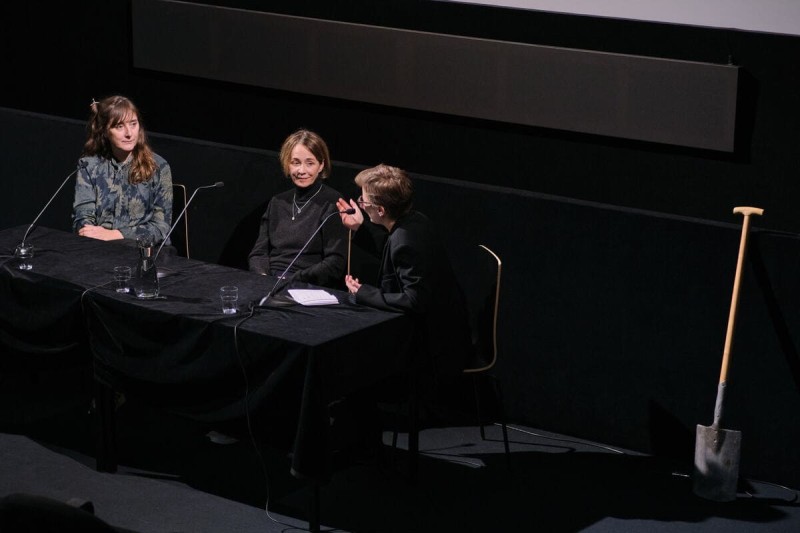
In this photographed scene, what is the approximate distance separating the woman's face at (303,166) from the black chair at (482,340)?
78 centimetres

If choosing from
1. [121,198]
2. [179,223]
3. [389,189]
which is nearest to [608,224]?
[389,189]

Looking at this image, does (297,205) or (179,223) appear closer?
(297,205)

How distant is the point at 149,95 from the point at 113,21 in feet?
1.52

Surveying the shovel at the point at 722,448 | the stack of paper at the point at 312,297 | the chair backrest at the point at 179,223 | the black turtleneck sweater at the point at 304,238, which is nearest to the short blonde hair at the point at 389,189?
the stack of paper at the point at 312,297

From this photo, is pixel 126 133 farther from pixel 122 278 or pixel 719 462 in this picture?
pixel 719 462

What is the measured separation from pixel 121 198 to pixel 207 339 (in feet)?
5.20

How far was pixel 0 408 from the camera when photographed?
18.0ft

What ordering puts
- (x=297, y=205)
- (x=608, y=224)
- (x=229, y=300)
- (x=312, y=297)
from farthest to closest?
(x=297, y=205), (x=608, y=224), (x=312, y=297), (x=229, y=300)

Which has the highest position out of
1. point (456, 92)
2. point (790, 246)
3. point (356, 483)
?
point (456, 92)

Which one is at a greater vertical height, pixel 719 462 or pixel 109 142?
pixel 109 142

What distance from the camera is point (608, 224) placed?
16.5 ft

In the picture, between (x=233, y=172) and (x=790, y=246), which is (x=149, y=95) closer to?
(x=233, y=172)

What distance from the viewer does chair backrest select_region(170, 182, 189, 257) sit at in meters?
6.04

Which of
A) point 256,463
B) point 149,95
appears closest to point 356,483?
point 256,463
